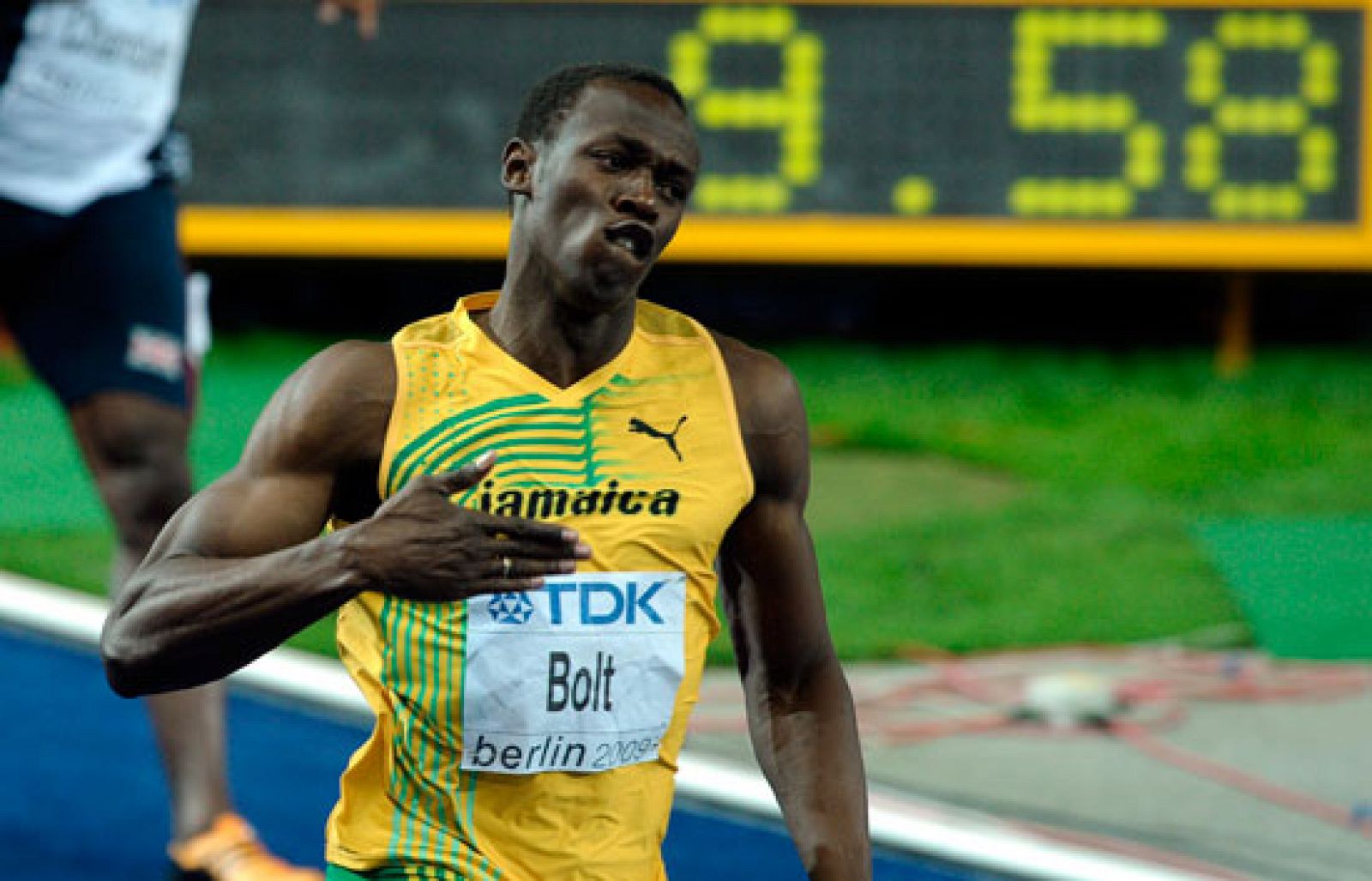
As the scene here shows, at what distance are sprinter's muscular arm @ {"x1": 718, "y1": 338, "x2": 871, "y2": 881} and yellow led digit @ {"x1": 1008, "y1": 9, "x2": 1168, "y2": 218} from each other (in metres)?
6.96

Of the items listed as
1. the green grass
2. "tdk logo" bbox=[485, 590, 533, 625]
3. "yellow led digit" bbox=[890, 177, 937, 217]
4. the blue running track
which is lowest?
the blue running track

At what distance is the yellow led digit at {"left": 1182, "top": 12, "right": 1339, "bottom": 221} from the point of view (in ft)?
31.6

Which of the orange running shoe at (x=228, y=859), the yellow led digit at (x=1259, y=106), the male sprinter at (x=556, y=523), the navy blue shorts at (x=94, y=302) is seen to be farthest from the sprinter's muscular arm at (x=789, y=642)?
the yellow led digit at (x=1259, y=106)

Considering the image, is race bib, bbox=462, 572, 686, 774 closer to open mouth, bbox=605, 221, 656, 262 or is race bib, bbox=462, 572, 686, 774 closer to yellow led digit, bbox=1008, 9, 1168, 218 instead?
open mouth, bbox=605, 221, 656, 262

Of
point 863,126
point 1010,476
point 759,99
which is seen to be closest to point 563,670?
point 1010,476

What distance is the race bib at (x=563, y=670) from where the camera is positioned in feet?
8.91

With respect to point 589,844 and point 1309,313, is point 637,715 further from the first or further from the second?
point 1309,313

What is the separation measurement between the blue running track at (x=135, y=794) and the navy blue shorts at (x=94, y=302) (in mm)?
1011

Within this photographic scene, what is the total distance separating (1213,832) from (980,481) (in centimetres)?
403

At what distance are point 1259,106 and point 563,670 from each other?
7.59 meters

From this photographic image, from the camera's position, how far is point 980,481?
9.20 m

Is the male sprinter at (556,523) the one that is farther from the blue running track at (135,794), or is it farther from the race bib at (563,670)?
the blue running track at (135,794)

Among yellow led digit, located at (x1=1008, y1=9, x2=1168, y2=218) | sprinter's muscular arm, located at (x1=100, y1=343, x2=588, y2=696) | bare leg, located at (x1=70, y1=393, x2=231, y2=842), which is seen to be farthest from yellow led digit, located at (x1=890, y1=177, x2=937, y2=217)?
sprinter's muscular arm, located at (x1=100, y1=343, x2=588, y2=696)

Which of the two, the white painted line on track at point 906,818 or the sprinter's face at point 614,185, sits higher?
the sprinter's face at point 614,185
